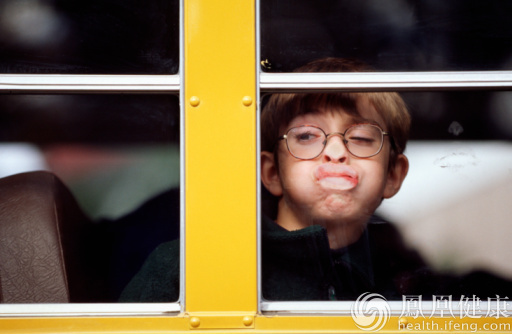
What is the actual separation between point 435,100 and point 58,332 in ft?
3.95

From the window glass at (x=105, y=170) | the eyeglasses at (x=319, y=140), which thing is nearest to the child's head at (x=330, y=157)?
the eyeglasses at (x=319, y=140)

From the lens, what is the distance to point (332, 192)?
1.30 metres

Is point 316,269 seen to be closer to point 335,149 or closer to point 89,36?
point 335,149

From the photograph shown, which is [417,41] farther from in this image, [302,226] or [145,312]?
[145,312]

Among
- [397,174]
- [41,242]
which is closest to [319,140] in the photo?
[397,174]

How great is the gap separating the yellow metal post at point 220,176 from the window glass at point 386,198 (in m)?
0.09

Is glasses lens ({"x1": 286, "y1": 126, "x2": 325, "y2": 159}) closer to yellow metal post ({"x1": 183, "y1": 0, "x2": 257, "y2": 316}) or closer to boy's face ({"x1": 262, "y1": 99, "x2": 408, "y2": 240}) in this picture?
boy's face ({"x1": 262, "y1": 99, "x2": 408, "y2": 240})

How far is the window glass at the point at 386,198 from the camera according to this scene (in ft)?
4.15

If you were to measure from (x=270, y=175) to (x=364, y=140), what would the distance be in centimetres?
29

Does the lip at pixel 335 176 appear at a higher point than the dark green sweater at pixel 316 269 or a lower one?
higher

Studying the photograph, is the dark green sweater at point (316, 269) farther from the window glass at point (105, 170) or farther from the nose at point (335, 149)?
the nose at point (335, 149)

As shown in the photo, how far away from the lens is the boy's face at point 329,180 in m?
1.30

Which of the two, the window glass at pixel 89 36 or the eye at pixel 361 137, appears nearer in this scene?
the window glass at pixel 89 36

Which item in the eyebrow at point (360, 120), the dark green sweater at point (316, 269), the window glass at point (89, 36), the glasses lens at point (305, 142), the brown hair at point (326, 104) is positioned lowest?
the dark green sweater at point (316, 269)
